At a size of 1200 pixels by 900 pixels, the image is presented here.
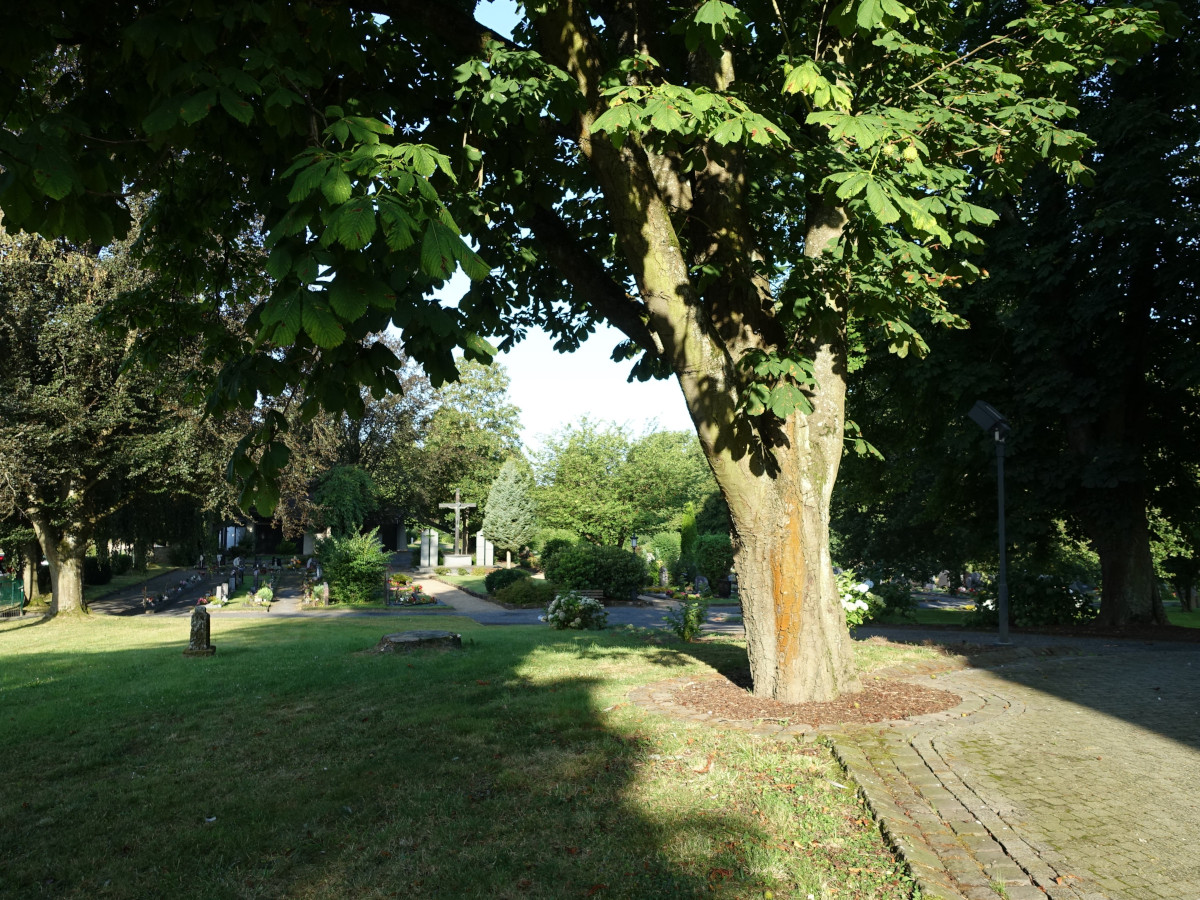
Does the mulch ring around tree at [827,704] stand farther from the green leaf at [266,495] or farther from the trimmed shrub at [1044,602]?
the trimmed shrub at [1044,602]

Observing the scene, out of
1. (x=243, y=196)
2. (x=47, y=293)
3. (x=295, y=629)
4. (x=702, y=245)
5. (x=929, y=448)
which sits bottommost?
(x=295, y=629)

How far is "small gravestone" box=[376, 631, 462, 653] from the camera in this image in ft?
37.2

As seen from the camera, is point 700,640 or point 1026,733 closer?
point 1026,733

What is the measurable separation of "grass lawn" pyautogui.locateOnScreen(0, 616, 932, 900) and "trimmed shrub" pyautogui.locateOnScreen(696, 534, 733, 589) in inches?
947

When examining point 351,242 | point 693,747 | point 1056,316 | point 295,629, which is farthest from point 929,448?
point 351,242

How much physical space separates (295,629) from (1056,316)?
16.1m

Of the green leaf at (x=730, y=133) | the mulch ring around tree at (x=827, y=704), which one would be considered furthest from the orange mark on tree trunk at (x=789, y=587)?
the green leaf at (x=730, y=133)

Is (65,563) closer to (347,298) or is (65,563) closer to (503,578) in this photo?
(503,578)

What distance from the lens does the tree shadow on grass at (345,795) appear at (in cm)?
376

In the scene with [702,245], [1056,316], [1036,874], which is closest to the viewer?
[1036,874]

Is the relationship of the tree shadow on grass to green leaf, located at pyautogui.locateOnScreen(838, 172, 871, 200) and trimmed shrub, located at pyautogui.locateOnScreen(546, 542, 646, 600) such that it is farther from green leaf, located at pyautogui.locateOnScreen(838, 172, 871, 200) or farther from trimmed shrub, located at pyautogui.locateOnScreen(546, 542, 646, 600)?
trimmed shrub, located at pyautogui.locateOnScreen(546, 542, 646, 600)

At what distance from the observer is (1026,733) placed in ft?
19.1

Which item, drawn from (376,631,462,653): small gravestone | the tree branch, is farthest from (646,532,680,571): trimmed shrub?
the tree branch

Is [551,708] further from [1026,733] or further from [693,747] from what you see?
[1026,733]
